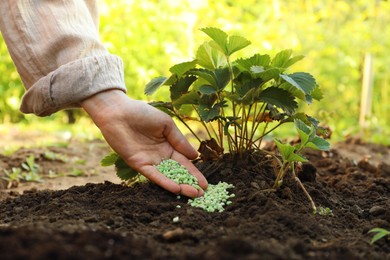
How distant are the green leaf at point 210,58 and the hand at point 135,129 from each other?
0.91 ft

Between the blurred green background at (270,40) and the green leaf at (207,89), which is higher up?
the blurred green background at (270,40)

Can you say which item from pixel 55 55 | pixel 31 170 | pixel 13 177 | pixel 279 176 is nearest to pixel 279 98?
pixel 279 176

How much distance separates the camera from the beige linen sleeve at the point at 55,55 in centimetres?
255

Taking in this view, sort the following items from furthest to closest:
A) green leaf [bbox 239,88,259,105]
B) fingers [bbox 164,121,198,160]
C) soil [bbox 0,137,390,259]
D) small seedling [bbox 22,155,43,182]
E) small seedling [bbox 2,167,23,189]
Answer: small seedling [bbox 22,155,43,182], small seedling [bbox 2,167,23,189], fingers [bbox 164,121,198,160], green leaf [bbox 239,88,259,105], soil [bbox 0,137,390,259]

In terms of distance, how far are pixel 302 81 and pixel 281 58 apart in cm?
22

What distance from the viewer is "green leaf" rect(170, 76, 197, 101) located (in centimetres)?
258

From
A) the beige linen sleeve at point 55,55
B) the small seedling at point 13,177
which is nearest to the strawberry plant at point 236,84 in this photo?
the beige linen sleeve at point 55,55

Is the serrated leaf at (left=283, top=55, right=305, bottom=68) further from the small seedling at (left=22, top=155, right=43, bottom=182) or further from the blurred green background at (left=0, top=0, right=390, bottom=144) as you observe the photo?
the blurred green background at (left=0, top=0, right=390, bottom=144)

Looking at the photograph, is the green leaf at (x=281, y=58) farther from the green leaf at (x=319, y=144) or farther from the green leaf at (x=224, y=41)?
the green leaf at (x=319, y=144)

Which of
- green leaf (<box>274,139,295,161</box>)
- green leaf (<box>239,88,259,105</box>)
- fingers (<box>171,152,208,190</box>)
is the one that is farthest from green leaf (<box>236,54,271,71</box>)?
fingers (<box>171,152,208,190</box>)

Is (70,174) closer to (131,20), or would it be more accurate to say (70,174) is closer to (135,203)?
(135,203)

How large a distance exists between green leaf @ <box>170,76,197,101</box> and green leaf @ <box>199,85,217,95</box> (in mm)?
143

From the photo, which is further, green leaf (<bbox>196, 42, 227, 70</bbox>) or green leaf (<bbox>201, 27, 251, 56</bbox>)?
green leaf (<bbox>196, 42, 227, 70</bbox>)

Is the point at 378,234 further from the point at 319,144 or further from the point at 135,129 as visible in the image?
the point at 135,129
